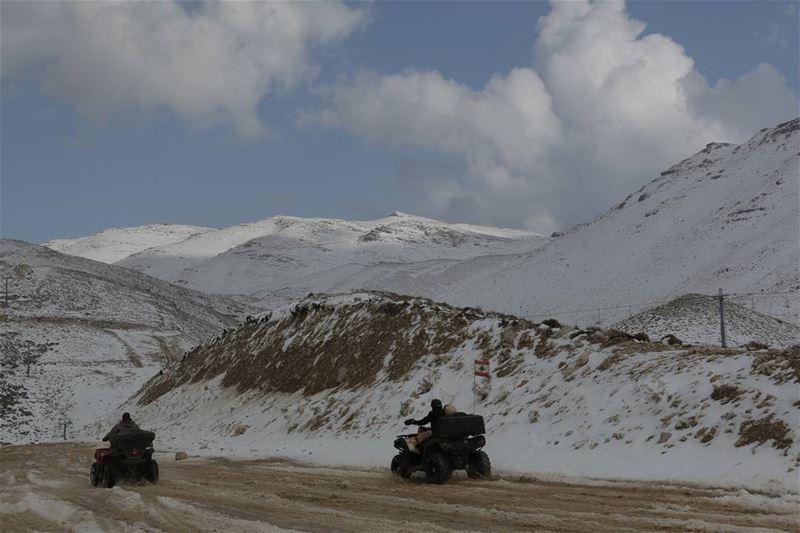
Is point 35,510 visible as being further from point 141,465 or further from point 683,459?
point 683,459

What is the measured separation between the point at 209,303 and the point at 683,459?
146m

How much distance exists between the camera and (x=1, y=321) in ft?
285

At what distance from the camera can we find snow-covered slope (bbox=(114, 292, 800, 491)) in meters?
16.0

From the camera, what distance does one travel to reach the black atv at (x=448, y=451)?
1559 centimetres

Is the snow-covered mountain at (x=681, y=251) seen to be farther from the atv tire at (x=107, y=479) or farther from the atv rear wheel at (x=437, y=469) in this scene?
the atv tire at (x=107, y=479)

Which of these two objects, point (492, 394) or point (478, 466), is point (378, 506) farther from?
point (492, 394)

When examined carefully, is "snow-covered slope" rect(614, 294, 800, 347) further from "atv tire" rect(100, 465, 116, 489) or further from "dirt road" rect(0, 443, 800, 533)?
"atv tire" rect(100, 465, 116, 489)

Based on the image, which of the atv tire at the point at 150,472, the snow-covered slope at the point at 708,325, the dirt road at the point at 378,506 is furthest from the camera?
the snow-covered slope at the point at 708,325

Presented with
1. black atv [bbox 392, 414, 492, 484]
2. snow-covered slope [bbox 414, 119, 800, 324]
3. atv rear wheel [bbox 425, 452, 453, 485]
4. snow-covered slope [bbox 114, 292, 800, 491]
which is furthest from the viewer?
snow-covered slope [bbox 414, 119, 800, 324]

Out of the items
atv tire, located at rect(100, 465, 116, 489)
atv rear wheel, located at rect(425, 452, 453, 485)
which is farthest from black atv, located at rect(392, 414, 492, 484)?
atv tire, located at rect(100, 465, 116, 489)

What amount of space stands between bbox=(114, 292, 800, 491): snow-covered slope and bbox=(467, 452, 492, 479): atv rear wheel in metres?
1.95

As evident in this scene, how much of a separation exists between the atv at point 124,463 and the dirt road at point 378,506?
2.02 ft

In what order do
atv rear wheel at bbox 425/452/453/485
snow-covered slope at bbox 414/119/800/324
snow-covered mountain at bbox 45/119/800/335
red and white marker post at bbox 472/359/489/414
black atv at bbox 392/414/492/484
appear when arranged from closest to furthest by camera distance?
atv rear wheel at bbox 425/452/453/485
black atv at bbox 392/414/492/484
red and white marker post at bbox 472/359/489/414
snow-covered mountain at bbox 45/119/800/335
snow-covered slope at bbox 414/119/800/324

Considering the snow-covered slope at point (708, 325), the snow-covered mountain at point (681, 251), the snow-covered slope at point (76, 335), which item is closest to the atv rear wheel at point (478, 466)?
the snow-covered slope at point (708, 325)
